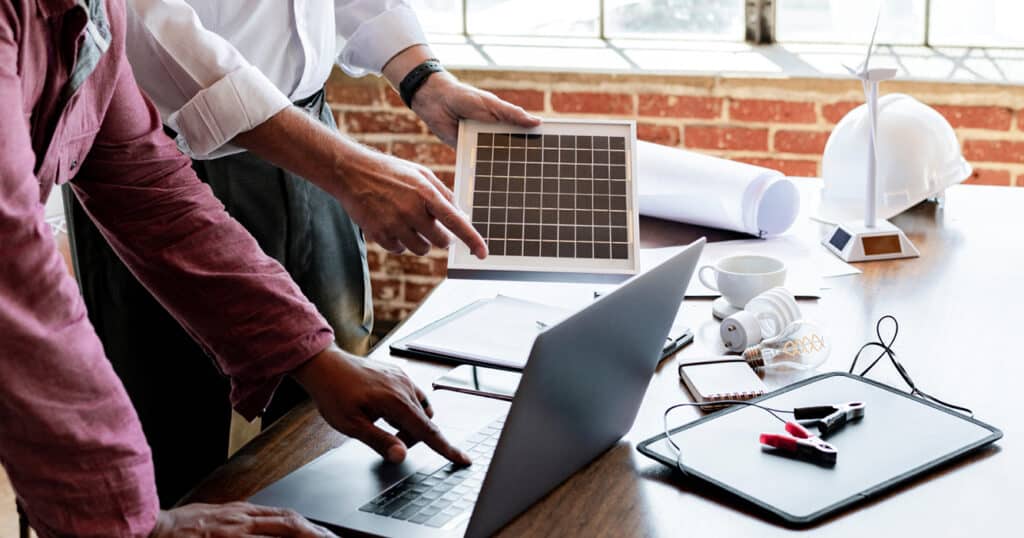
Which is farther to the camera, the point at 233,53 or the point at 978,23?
the point at 978,23

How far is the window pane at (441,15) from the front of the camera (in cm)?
349

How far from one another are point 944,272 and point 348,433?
947 millimetres

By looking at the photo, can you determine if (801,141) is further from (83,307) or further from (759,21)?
(83,307)

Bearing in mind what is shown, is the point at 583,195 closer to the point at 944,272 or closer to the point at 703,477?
the point at 703,477

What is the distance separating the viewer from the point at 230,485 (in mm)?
1099

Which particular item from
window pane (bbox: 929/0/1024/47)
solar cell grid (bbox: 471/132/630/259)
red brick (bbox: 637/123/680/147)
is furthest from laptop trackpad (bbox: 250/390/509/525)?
window pane (bbox: 929/0/1024/47)

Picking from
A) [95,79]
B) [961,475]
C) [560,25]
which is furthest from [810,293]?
[560,25]

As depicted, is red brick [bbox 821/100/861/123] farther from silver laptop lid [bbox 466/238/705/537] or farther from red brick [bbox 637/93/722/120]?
silver laptop lid [bbox 466/238/705/537]

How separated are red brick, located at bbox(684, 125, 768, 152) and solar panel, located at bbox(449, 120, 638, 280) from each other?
63.9 inches

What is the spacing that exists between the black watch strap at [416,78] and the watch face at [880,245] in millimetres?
694

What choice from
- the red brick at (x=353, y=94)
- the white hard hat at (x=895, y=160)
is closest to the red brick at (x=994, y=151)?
the white hard hat at (x=895, y=160)

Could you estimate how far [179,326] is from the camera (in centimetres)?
172

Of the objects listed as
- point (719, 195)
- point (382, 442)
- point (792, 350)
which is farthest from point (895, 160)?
point (382, 442)

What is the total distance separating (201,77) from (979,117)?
2.16 meters
